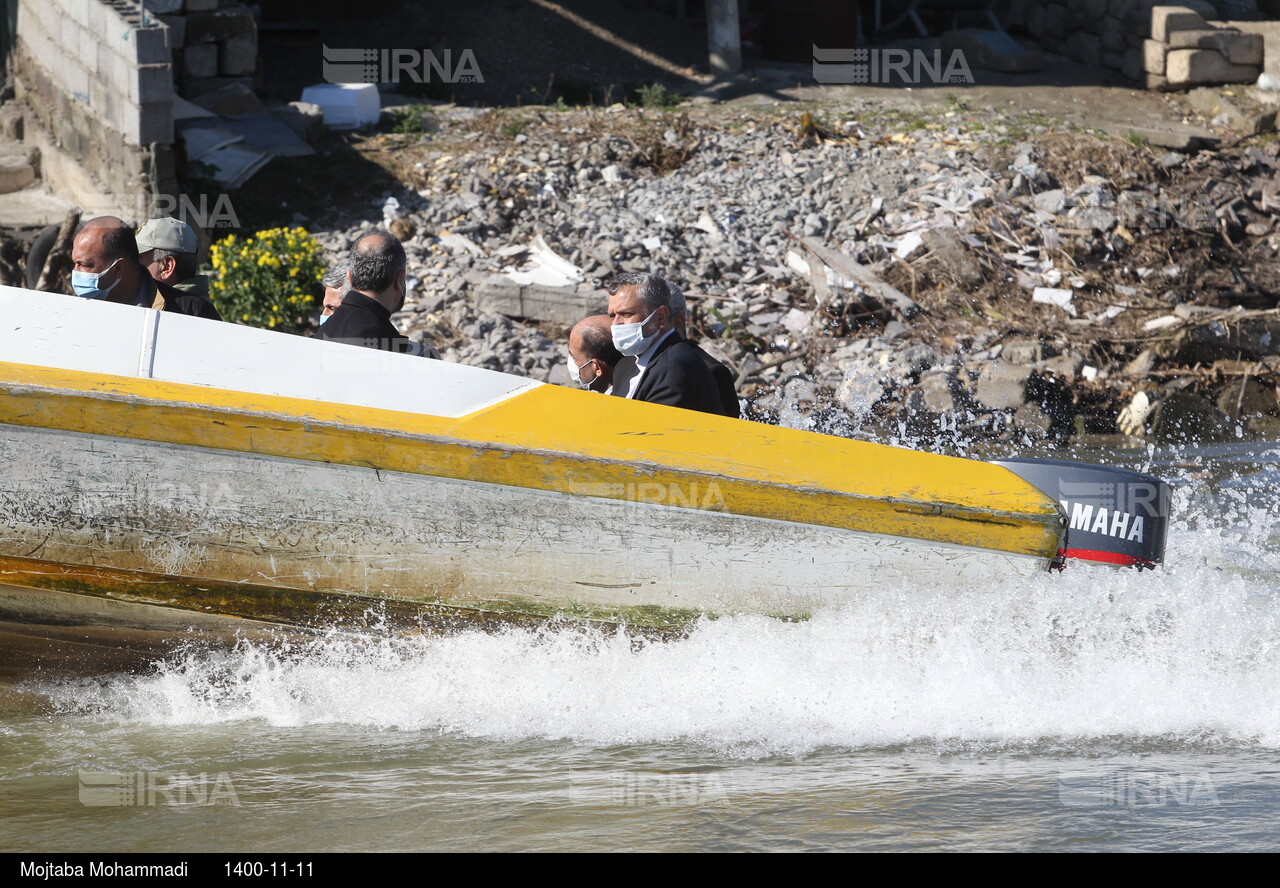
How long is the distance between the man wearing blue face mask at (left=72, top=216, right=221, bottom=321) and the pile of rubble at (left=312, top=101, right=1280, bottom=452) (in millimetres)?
3362

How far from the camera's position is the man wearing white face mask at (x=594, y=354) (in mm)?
4430

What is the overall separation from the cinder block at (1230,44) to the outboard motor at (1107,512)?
969cm

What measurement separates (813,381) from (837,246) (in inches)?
74.1

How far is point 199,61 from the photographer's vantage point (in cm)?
1062

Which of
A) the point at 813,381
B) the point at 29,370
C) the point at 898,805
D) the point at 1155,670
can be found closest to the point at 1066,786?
the point at 898,805

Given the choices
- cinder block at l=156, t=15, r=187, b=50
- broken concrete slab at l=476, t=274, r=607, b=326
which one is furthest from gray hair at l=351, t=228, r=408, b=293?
cinder block at l=156, t=15, r=187, b=50

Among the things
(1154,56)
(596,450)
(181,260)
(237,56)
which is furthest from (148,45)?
(1154,56)

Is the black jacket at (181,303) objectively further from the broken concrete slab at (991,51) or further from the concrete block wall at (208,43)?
the broken concrete slab at (991,51)

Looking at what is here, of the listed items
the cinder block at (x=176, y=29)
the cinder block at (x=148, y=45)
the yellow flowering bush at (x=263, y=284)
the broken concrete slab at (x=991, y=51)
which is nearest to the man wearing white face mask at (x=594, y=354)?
the yellow flowering bush at (x=263, y=284)

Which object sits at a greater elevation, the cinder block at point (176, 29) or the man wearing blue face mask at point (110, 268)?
the cinder block at point (176, 29)

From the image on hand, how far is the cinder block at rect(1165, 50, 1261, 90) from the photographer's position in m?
11.9

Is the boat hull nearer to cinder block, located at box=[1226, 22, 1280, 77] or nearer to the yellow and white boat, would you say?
the yellow and white boat

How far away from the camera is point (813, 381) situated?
8.04 m

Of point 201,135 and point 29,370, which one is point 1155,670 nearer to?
point 29,370
